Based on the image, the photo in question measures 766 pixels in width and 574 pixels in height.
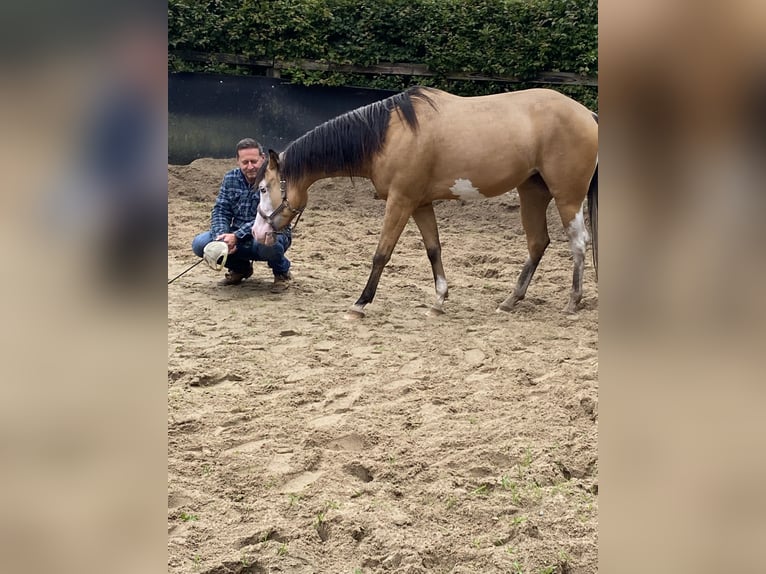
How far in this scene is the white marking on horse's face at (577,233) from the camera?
5719mm

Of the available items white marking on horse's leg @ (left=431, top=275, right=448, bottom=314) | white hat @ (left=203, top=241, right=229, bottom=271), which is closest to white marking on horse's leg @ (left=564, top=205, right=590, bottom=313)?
white marking on horse's leg @ (left=431, top=275, right=448, bottom=314)

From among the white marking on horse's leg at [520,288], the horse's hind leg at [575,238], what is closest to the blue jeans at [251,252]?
the white marking on horse's leg at [520,288]

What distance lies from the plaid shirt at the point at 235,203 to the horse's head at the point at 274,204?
1.09ft

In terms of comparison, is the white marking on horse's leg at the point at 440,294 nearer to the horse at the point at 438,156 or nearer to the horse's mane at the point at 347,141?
the horse at the point at 438,156

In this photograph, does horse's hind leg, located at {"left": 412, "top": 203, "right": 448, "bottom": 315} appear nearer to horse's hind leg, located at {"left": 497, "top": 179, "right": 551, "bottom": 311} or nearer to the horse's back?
the horse's back

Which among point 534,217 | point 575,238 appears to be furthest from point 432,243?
point 575,238

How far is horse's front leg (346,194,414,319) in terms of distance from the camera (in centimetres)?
550

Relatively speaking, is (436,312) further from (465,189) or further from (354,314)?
(465,189)
